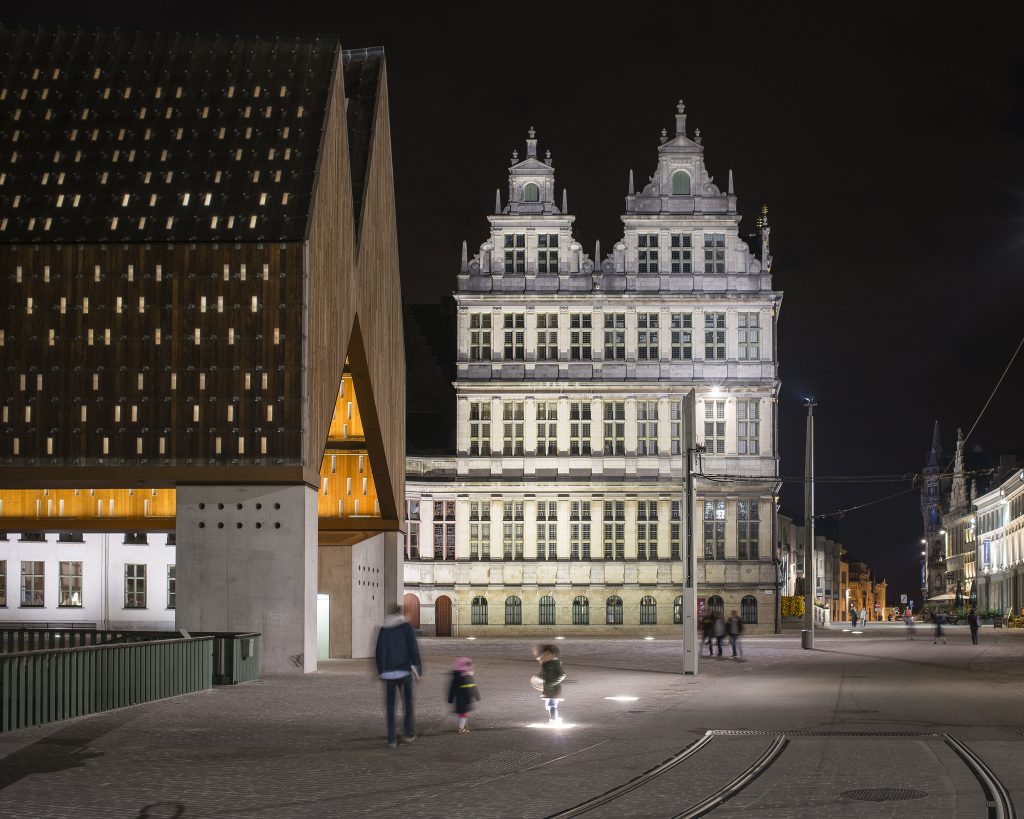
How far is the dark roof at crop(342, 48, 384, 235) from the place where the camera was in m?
44.9

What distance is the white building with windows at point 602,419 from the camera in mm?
74188

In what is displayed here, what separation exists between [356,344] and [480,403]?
1265 inches

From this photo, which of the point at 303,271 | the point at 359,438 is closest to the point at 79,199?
the point at 303,271

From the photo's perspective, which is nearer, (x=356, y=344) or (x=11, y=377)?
(x=11, y=377)

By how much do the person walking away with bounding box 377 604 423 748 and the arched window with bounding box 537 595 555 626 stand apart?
5591cm

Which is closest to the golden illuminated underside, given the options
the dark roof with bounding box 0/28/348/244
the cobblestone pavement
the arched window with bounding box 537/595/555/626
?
the dark roof with bounding box 0/28/348/244

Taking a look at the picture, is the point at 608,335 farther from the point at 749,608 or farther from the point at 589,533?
the point at 749,608

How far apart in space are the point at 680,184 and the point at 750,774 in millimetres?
60995

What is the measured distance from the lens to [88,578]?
58.0 metres

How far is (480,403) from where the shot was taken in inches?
2950

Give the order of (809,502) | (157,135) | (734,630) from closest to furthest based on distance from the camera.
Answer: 1. (157,135)
2. (734,630)
3. (809,502)

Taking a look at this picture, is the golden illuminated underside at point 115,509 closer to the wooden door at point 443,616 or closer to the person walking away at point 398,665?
the person walking away at point 398,665

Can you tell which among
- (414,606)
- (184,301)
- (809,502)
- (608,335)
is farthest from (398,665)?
(608,335)

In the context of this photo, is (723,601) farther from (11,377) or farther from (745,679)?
(11,377)
